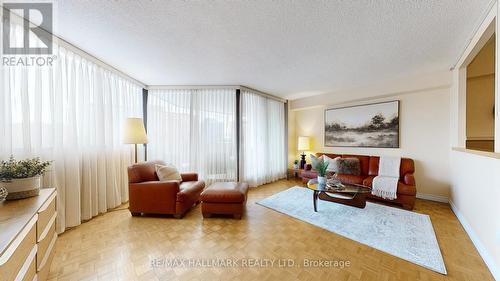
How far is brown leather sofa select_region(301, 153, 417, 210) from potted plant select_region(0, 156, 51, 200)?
421cm

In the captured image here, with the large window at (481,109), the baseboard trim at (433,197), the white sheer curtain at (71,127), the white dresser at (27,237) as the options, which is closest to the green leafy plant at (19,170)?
the white dresser at (27,237)

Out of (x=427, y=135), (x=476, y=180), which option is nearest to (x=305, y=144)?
(x=427, y=135)

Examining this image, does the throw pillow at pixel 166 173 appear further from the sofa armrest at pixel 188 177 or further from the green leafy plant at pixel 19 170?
the green leafy plant at pixel 19 170

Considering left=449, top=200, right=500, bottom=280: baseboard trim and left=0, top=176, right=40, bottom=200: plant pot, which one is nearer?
left=0, top=176, right=40, bottom=200: plant pot

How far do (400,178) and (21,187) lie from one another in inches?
198

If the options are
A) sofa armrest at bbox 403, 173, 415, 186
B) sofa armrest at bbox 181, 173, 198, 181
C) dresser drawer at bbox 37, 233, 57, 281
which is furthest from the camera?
sofa armrest at bbox 181, 173, 198, 181

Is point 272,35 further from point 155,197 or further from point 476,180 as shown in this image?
point 476,180

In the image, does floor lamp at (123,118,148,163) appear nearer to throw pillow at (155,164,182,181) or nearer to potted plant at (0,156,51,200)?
throw pillow at (155,164,182,181)

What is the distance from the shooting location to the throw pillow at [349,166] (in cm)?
371

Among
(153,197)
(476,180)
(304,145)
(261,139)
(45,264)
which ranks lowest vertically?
(45,264)

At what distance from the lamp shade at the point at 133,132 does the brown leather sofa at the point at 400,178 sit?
3.50 m

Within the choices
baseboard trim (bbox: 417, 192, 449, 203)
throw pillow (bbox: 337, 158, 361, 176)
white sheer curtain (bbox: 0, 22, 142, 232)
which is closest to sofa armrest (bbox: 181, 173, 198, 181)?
white sheer curtain (bbox: 0, 22, 142, 232)

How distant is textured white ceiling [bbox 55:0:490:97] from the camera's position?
1559 millimetres

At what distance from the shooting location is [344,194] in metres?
2.88
